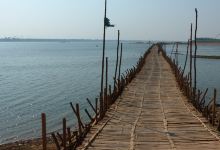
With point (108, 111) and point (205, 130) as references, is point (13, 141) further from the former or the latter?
point (205, 130)

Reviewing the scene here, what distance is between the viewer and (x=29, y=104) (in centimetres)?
3175

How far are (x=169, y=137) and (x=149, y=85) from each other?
1395 centimetres

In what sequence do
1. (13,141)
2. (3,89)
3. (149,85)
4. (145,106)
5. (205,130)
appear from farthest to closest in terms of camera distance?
(3,89) < (149,85) < (13,141) < (145,106) < (205,130)

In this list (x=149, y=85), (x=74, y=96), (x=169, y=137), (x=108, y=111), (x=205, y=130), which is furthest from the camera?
(x=74, y=96)

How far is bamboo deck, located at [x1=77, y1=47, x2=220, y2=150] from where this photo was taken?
39.4 ft

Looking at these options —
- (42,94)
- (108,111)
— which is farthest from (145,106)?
(42,94)

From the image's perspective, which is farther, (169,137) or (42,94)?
(42,94)

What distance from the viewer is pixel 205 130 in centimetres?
1365

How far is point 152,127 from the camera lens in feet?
46.6

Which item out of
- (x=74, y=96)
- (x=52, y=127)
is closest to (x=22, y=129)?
(x=52, y=127)

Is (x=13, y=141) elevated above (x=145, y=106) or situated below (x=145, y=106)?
below

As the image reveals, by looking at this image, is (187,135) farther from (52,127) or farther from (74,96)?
(74,96)

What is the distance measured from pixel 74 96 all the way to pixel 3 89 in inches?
351

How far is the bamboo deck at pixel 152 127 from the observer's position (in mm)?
12016
